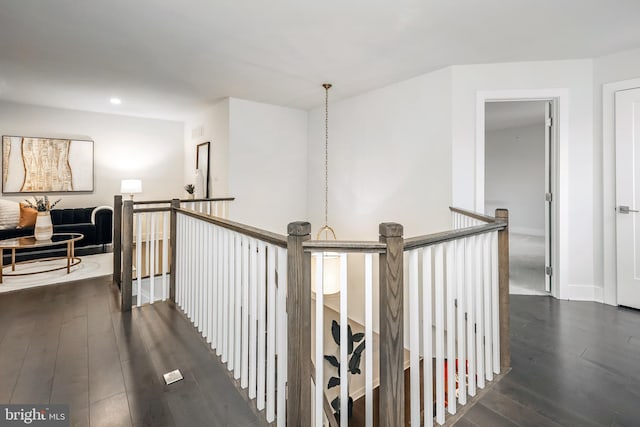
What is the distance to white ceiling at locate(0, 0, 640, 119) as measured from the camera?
7.55ft

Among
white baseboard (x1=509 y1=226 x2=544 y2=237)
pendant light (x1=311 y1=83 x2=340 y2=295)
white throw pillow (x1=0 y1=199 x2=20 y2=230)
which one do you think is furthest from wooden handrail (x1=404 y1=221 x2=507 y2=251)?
white baseboard (x1=509 y1=226 x2=544 y2=237)

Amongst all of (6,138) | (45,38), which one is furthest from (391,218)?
(6,138)

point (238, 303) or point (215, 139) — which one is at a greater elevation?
point (215, 139)

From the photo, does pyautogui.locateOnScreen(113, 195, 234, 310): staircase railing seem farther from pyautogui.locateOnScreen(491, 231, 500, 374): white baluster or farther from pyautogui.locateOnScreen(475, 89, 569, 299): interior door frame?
pyautogui.locateOnScreen(475, 89, 569, 299): interior door frame

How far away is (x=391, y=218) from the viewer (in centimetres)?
405

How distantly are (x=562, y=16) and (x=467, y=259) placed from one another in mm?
2192

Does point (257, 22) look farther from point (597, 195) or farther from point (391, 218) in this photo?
point (597, 195)

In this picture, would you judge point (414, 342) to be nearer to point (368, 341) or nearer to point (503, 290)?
point (368, 341)

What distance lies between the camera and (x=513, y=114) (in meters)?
6.00

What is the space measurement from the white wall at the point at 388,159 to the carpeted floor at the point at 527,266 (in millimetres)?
1264

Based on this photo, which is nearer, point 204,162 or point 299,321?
point 299,321

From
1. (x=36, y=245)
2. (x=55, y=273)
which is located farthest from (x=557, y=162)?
(x=55, y=273)

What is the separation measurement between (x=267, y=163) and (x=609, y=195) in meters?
4.31

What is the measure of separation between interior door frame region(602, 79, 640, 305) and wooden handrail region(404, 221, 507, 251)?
212 centimetres
